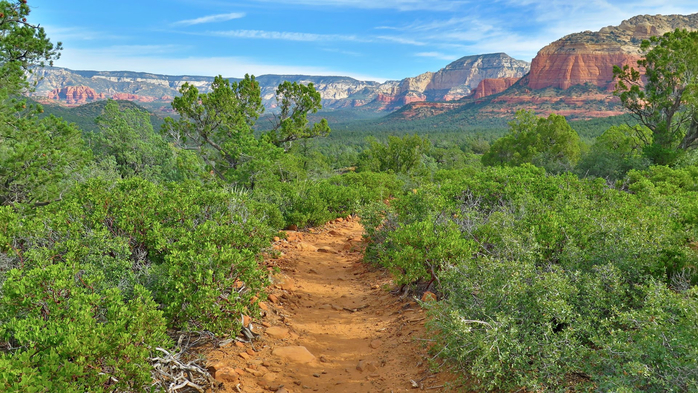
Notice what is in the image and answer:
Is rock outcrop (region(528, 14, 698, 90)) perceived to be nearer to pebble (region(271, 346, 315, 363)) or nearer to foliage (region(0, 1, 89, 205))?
foliage (region(0, 1, 89, 205))

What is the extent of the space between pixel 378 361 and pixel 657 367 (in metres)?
3.20

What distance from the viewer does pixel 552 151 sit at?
26.7 m

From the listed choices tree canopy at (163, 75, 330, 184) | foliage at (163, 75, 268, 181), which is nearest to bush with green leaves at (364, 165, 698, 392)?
tree canopy at (163, 75, 330, 184)

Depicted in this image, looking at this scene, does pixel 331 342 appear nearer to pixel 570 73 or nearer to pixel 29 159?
pixel 29 159

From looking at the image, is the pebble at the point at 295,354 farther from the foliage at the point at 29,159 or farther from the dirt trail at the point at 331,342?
the foliage at the point at 29,159

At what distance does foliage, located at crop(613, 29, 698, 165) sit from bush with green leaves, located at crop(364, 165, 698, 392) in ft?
42.6

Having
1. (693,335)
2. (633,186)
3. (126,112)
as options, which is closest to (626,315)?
(693,335)

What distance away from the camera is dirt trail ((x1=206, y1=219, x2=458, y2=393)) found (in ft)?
16.0

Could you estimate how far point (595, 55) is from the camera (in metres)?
167

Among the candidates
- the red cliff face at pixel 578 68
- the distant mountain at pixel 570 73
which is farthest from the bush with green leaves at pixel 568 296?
the red cliff face at pixel 578 68

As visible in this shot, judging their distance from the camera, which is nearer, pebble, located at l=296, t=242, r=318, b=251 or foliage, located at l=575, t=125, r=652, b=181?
pebble, located at l=296, t=242, r=318, b=251

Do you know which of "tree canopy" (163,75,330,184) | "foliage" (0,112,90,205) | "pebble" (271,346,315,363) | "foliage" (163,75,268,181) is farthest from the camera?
"foliage" (163,75,268,181)

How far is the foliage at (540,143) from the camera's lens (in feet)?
85.8

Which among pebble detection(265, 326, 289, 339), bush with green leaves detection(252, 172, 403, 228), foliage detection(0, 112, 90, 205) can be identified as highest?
foliage detection(0, 112, 90, 205)
